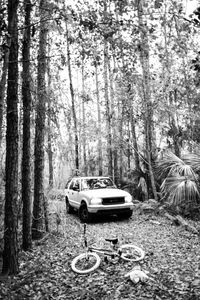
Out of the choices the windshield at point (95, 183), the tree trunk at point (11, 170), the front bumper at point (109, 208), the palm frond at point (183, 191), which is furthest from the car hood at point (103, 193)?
the tree trunk at point (11, 170)

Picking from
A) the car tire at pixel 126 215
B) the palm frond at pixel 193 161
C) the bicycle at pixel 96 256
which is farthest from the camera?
the palm frond at pixel 193 161

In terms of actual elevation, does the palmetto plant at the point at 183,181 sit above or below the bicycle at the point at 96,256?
above

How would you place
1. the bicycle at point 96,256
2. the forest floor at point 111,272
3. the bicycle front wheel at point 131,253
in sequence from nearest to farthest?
the forest floor at point 111,272 → the bicycle at point 96,256 → the bicycle front wheel at point 131,253

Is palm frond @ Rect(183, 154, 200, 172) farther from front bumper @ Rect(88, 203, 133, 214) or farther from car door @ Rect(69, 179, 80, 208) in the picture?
car door @ Rect(69, 179, 80, 208)

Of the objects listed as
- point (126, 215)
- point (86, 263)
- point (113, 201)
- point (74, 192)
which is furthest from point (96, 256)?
point (74, 192)

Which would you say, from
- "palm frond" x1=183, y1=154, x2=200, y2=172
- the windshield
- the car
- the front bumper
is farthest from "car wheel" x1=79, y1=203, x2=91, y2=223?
"palm frond" x1=183, y1=154, x2=200, y2=172

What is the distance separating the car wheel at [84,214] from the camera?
9535 millimetres

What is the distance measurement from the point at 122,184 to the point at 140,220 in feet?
15.6

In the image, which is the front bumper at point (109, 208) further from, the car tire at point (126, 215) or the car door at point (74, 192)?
the car door at point (74, 192)

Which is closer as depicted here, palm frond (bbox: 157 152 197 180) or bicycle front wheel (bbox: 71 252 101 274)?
bicycle front wheel (bbox: 71 252 101 274)

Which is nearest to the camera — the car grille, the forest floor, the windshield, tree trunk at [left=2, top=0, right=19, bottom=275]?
the forest floor

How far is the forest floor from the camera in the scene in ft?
15.3

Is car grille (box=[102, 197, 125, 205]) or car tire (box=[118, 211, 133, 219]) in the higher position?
car grille (box=[102, 197, 125, 205])

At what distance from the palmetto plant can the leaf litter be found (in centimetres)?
142
